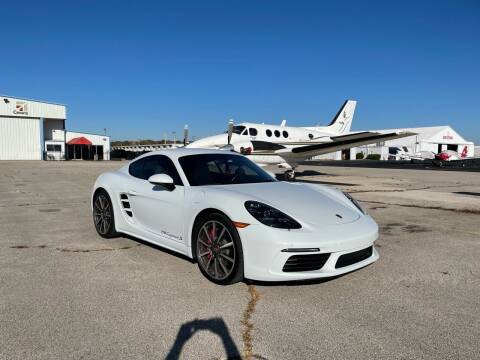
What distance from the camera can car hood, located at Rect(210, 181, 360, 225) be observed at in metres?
3.98

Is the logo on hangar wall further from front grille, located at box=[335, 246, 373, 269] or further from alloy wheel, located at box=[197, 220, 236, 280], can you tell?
front grille, located at box=[335, 246, 373, 269]

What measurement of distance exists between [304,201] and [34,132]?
54877 mm

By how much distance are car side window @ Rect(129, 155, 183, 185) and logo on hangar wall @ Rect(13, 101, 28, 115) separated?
5209 centimetres

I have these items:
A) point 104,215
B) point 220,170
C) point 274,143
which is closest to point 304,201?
point 220,170

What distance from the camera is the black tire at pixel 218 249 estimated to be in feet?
12.6

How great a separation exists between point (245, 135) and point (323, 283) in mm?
13964

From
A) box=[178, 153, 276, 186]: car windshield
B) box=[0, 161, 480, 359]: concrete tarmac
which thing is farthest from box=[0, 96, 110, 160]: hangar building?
box=[178, 153, 276, 186]: car windshield

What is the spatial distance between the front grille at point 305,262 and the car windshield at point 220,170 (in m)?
1.56

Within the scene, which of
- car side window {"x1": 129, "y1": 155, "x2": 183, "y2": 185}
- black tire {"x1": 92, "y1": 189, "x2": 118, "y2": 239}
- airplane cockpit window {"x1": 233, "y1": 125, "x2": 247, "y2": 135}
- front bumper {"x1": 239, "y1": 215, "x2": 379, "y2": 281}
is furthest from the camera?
airplane cockpit window {"x1": 233, "y1": 125, "x2": 247, "y2": 135}

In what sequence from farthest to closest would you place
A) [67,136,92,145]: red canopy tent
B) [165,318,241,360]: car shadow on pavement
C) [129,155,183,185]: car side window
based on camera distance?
1. [67,136,92,145]: red canopy tent
2. [129,155,183,185]: car side window
3. [165,318,241,360]: car shadow on pavement

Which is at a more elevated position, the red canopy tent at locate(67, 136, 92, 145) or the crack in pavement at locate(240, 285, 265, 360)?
the red canopy tent at locate(67, 136, 92, 145)

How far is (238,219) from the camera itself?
381cm

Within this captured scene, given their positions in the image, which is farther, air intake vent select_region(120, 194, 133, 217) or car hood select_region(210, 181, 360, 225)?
air intake vent select_region(120, 194, 133, 217)

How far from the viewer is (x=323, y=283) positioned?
4105 millimetres
